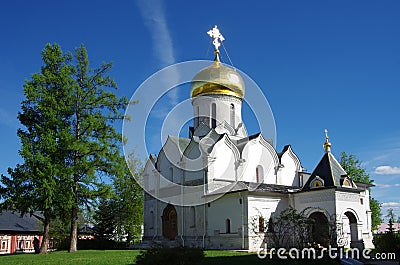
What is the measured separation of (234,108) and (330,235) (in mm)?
15181

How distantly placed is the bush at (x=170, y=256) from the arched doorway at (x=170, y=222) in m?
17.5

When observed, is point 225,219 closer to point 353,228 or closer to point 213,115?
point 353,228

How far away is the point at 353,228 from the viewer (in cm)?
2172

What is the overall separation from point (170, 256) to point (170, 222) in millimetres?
18710

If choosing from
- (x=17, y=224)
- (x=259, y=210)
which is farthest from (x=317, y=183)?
(x=17, y=224)

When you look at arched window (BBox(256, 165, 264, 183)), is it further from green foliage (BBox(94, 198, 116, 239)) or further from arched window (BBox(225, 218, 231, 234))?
green foliage (BBox(94, 198, 116, 239))

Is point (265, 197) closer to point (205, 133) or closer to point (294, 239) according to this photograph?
point (205, 133)

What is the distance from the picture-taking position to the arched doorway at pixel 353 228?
21297 mm

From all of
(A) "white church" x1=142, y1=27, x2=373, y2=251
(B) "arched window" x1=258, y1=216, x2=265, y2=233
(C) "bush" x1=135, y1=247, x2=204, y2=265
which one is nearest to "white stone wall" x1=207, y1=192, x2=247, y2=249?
(A) "white church" x1=142, y1=27, x2=373, y2=251

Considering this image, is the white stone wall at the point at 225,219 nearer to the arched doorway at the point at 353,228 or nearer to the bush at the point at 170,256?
the arched doorway at the point at 353,228

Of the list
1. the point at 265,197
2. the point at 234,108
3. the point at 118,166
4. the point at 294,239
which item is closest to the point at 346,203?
the point at 265,197

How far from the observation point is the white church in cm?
2158

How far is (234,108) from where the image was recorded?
93.6 ft

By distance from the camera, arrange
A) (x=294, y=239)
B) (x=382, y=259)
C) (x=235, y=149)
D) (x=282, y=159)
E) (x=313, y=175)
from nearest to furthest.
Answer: (x=294, y=239)
(x=382, y=259)
(x=313, y=175)
(x=235, y=149)
(x=282, y=159)
